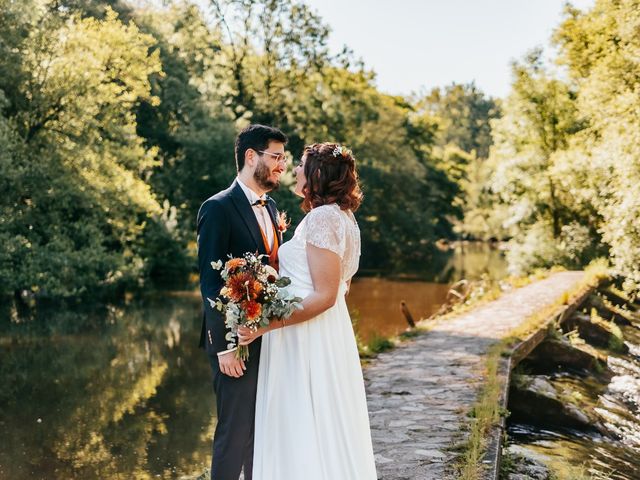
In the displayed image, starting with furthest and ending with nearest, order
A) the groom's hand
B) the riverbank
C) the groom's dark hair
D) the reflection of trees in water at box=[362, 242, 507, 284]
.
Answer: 1. the reflection of trees in water at box=[362, 242, 507, 284]
2. the riverbank
3. the groom's dark hair
4. the groom's hand

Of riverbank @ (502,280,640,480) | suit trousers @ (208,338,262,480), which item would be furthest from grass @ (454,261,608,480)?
suit trousers @ (208,338,262,480)

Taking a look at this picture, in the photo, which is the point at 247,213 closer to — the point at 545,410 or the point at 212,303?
the point at 212,303

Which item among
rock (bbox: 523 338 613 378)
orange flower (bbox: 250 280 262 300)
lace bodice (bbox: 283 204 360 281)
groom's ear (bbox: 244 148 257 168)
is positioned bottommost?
rock (bbox: 523 338 613 378)

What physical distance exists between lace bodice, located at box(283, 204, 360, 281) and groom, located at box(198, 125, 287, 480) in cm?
36

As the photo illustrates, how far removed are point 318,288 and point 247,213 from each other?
67 centimetres

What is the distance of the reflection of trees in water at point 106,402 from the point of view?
31.3 feet

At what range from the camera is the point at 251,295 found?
3781 millimetres

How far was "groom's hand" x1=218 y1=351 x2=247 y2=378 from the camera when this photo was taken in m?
4.01

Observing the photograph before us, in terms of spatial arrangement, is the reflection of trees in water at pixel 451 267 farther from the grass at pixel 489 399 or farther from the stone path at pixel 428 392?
the stone path at pixel 428 392

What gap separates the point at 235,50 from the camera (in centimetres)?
3475

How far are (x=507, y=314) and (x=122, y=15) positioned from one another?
69.1 feet

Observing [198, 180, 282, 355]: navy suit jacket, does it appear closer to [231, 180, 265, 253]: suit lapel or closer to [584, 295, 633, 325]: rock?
[231, 180, 265, 253]: suit lapel

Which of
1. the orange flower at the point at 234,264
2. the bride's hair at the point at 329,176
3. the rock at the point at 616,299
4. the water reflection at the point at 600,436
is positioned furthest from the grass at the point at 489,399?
the rock at the point at 616,299

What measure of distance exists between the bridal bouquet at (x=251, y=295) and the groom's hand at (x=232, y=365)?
0.15 meters
